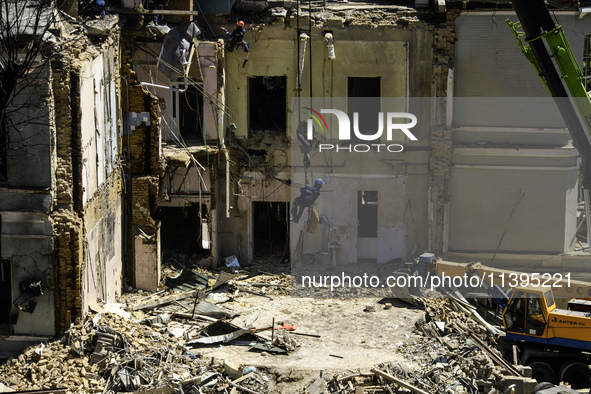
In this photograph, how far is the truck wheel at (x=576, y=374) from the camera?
23375mm

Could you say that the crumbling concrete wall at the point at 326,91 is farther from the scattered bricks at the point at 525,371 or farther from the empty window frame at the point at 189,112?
the scattered bricks at the point at 525,371

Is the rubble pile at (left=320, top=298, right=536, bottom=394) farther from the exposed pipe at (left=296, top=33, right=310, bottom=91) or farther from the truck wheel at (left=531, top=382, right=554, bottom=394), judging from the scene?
the exposed pipe at (left=296, top=33, right=310, bottom=91)

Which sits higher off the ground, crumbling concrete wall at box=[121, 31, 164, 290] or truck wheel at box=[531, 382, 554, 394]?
crumbling concrete wall at box=[121, 31, 164, 290]

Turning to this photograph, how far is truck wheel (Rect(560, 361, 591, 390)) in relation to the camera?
23.4 metres

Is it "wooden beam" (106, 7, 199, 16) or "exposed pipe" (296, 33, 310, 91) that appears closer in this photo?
"wooden beam" (106, 7, 199, 16)

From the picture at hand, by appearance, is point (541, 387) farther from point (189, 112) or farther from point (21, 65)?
point (189, 112)

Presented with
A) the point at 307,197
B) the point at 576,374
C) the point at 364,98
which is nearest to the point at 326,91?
the point at 364,98

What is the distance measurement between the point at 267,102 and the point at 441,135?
5525mm

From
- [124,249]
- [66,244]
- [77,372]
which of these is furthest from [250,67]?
[77,372]

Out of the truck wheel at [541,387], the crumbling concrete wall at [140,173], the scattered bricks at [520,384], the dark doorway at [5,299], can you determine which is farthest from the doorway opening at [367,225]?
the dark doorway at [5,299]

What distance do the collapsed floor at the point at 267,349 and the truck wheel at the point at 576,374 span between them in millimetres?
1338

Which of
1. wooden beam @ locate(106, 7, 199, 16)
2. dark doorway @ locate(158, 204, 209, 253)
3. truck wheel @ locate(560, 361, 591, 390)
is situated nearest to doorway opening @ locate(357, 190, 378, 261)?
dark doorway @ locate(158, 204, 209, 253)

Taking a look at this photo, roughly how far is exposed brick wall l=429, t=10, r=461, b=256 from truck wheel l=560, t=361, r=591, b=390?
8.18 meters

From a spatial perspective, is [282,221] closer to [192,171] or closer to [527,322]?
[192,171]
